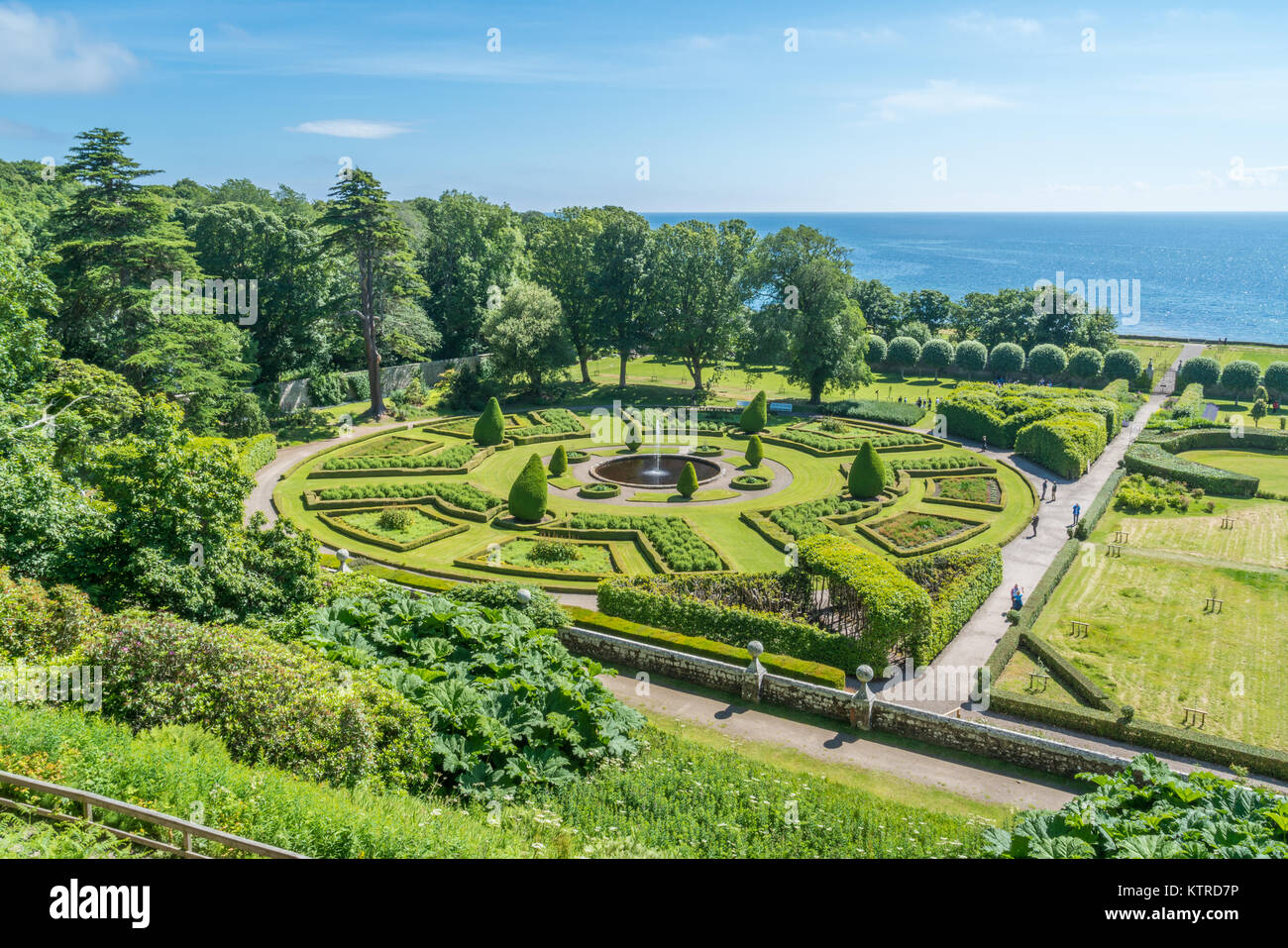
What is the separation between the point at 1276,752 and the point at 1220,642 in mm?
8388

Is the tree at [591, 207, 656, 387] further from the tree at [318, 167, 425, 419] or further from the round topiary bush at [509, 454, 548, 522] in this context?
the round topiary bush at [509, 454, 548, 522]

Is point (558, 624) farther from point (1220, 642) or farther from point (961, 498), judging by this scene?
point (961, 498)

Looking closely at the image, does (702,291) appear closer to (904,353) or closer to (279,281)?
(904,353)

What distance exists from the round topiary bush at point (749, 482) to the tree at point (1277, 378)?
48228mm

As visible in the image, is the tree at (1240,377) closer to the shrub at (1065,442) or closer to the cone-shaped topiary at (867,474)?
the shrub at (1065,442)

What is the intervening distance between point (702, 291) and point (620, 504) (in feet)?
93.1

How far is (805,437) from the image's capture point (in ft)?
172

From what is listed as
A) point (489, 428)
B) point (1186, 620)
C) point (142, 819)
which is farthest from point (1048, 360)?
point (142, 819)

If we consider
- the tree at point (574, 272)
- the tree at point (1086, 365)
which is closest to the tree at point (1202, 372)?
the tree at point (1086, 365)

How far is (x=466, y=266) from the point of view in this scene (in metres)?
73.4

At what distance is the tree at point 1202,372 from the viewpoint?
2640 inches

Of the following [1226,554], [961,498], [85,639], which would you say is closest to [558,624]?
[85,639]

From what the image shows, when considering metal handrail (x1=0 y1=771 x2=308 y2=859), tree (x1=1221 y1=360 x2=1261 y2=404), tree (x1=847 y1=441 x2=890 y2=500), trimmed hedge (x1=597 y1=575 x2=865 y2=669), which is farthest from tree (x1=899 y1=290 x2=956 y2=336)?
metal handrail (x1=0 y1=771 x2=308 y2=859)
